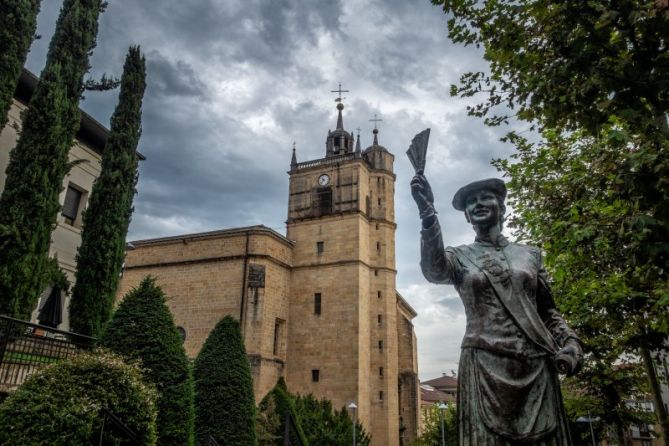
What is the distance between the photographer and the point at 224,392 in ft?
41.2

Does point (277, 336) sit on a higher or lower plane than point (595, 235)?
higher

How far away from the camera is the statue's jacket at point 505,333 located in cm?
271

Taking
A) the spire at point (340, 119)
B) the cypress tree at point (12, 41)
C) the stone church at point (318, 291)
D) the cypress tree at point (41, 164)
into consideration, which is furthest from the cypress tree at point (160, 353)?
the spire at point (340, 119)

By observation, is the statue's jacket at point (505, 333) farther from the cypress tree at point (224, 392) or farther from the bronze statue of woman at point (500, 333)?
the cypress tree at point (224, 392)

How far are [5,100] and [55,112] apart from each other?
122 centimetres

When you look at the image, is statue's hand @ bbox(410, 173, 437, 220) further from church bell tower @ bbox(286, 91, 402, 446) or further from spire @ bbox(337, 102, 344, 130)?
spire @ bbox(337, 102, 344, 130)

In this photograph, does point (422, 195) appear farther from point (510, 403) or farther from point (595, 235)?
point (595, 235)

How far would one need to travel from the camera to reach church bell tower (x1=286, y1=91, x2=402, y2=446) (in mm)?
28781

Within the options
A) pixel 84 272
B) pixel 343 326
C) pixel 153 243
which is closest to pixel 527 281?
pixel 84 272

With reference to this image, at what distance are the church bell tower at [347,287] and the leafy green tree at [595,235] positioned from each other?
1623 centimetres

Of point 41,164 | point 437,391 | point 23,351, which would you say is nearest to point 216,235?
point 41,164

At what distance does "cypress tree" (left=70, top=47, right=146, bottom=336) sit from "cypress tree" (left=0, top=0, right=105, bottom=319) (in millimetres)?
1500

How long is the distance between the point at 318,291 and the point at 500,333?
93.6 feet

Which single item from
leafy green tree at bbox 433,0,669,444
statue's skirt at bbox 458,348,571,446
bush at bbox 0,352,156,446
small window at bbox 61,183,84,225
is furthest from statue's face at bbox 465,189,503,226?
small window at bbox 61,183,84,225
